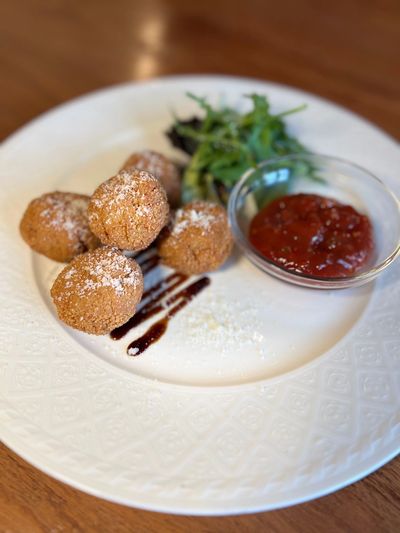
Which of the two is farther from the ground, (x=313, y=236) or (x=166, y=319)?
(x=313, y=236)

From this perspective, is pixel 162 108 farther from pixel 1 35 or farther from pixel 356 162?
pixel 1 35

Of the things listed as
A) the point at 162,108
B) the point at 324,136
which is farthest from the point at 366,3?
the point at 162,108

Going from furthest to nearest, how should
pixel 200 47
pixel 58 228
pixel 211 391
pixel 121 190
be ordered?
pixel 200 47 < pixel 58 228 < pixel 121 190 < pixel 211 391

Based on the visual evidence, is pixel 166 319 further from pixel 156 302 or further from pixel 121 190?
pixel 121 190

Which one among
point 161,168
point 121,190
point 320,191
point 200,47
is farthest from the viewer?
point 200,47

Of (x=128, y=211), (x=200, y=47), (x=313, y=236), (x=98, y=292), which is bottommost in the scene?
(x=98, y=292)

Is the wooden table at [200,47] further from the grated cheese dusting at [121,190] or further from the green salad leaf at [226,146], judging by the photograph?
the grated cheese dusting at [121,190]

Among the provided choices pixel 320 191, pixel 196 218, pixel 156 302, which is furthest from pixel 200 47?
pixel 156 302
